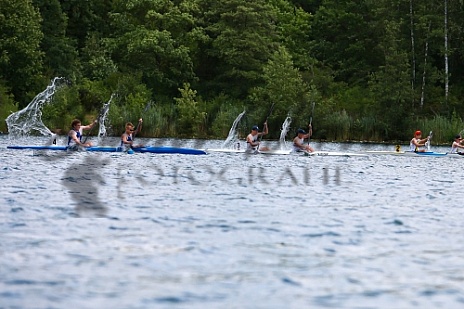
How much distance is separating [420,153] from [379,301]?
28.6 meters

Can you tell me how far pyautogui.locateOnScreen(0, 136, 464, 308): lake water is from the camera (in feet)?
32.2

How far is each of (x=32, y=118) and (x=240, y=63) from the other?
55.8 ft

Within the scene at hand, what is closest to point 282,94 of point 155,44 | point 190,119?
point 190,119

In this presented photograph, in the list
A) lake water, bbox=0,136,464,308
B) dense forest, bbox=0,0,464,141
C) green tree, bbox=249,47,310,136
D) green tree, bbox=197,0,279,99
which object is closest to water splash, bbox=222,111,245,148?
dense forest, bbox=0,0,464,141

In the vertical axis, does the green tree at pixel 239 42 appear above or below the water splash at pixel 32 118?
above

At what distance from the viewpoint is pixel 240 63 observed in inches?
2653

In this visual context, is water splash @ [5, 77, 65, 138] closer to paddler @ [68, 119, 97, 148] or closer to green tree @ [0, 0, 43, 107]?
green tree @ [0, 0, 43, 107]

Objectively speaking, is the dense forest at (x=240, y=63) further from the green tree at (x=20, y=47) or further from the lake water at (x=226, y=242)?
the lake water at (x=226, y=242)

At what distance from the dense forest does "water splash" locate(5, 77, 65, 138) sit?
31.1 inches

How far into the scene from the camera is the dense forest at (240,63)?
188ft

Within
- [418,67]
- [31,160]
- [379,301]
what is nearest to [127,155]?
[31,160]

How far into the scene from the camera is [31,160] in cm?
3036

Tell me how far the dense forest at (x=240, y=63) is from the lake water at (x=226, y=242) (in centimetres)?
3258

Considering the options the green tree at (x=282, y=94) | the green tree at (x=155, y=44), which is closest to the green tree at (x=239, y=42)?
the green tree at (x=155, y=44)
